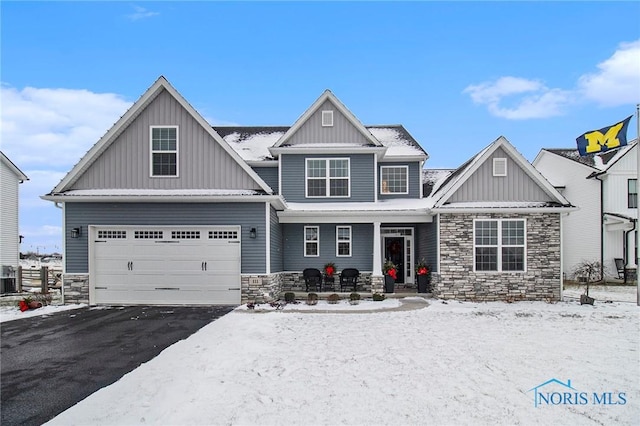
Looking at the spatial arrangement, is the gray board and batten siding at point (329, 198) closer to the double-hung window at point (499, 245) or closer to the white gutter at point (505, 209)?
the white gutter at point (505, 209)

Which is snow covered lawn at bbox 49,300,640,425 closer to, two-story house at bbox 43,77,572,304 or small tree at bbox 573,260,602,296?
two-story house at bbox 43,77,572,304

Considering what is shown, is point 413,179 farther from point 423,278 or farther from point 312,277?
point 312,277

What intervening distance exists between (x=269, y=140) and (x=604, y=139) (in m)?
12.6

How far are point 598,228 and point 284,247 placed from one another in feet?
55.8

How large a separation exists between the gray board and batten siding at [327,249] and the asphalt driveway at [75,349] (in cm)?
448

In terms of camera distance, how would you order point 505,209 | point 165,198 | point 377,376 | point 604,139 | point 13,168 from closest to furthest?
point 377,376
point 165,198
point 505,209
point 604,139
point 13,168

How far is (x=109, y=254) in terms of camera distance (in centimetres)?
1422

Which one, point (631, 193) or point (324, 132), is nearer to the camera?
point (324, 132)

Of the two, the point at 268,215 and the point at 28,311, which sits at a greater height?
the point at 268,215

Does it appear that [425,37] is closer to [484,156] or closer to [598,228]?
[484,156]

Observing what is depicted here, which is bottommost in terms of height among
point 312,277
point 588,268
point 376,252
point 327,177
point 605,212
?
point 588,268

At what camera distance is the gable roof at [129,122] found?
46.4ft

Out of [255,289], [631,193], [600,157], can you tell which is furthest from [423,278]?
[600,157]

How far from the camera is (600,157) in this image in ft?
82.5
